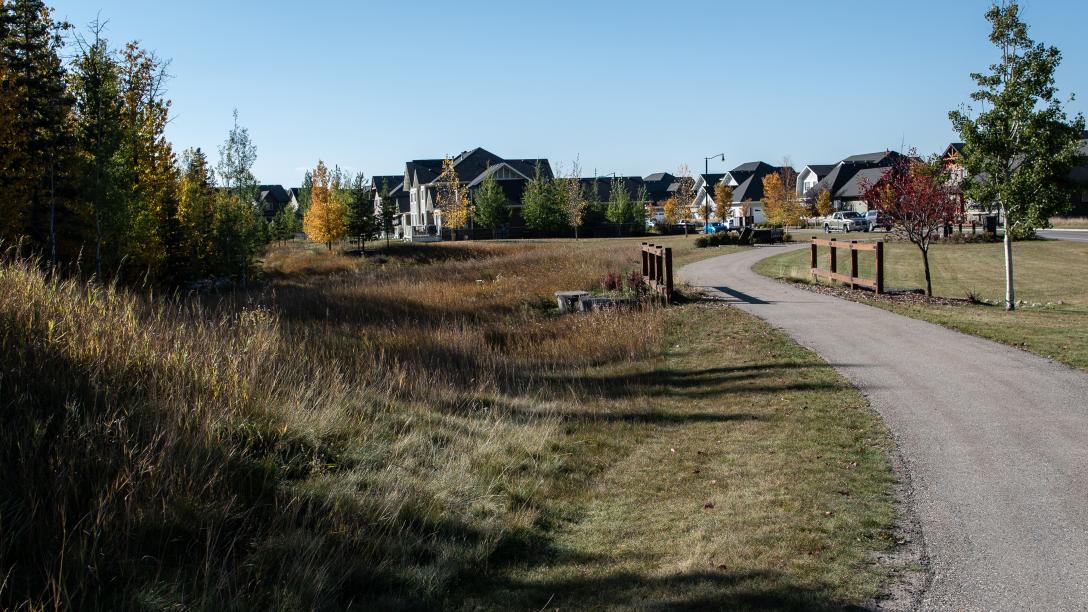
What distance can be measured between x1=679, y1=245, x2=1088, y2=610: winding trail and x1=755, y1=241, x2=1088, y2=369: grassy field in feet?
2.53

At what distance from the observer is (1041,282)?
1076 inches

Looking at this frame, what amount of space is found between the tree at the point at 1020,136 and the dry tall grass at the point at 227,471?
14.1m

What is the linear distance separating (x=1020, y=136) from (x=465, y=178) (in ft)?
229

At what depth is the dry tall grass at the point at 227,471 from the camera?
167 inches

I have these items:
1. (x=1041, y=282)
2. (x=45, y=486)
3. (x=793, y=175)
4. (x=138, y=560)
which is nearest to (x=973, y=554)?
(x=138, y=560)

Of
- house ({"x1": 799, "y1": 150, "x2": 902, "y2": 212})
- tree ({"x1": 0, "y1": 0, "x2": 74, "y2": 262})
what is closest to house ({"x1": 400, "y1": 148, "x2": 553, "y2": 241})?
house ({"x1": 799, "y1": 150, "x2": 902, "y2": 212})

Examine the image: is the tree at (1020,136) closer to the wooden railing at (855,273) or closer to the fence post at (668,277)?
the wooden railing at (855,273)

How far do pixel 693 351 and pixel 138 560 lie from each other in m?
10.2

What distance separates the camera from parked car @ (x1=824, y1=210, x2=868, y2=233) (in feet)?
207

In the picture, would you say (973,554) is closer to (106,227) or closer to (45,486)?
(45,486)

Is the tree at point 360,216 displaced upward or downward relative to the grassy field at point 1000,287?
upward

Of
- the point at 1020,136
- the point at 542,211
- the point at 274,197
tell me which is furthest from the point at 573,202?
the point at 274,197

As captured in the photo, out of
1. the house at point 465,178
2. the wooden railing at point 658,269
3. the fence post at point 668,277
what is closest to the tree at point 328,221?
the house at point 465,178

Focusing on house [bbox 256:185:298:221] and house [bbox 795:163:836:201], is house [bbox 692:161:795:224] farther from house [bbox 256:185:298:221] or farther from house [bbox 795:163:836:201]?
house [bbox 256:185:298:221]
